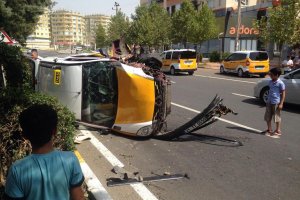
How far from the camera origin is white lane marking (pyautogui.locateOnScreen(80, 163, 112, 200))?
476 centimetres

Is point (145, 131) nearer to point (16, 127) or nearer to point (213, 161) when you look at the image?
A: point (213, 161)

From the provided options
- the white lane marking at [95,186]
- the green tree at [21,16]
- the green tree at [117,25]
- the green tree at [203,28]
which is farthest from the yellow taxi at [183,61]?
the green tree at [117,25]

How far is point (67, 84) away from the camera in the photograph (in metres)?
7.93

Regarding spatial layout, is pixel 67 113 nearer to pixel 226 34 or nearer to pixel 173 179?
pixel 173 179

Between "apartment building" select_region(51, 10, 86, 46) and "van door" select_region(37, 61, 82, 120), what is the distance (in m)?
156

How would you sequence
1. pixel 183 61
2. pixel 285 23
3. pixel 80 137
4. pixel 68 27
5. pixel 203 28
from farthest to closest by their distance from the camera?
1. pixel 68 27
2. pixel 203 28
3. pixel 183 61
4. pixel 285 23
5. pixel 80 137

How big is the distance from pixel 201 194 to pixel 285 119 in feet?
20.2

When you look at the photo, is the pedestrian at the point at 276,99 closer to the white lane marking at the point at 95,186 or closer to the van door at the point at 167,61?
the white lane marking at the point at 95,186

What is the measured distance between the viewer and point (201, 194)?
513 cm

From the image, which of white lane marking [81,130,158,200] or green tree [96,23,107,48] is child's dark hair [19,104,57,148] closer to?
white lane marking [81,130,158,200]

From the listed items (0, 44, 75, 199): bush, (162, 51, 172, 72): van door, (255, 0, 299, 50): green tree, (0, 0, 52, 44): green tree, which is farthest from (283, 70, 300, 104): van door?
(0, 0, 52, 44): green tree

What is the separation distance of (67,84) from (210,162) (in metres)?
3.40

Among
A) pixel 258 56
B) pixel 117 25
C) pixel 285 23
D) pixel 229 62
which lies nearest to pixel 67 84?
pixel 258 56

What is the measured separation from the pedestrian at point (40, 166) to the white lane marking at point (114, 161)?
2742 mm
